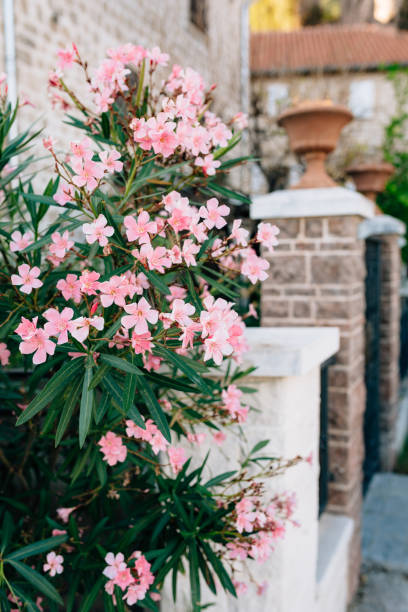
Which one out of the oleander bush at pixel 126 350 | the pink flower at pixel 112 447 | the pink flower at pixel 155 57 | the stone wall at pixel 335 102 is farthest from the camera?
the stone wall at pixel 335 102

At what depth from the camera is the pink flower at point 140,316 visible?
1.26 meters

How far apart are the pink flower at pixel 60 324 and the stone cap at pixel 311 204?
1.91 metres

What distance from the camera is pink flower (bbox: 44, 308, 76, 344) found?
49.5 inches

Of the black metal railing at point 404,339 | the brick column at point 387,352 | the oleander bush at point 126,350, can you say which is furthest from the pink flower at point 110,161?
the black metal railing at point 404,339

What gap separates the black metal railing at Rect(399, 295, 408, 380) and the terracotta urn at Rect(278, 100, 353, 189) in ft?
16.9

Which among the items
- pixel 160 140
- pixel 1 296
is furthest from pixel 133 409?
pixel 160 140

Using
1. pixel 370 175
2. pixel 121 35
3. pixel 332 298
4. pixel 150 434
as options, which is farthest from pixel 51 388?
pixel 121 35

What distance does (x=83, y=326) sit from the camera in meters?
1.27

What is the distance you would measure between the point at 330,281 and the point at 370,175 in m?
2.27

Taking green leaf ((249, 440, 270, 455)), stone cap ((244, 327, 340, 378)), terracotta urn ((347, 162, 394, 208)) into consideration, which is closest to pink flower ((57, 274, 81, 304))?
stone cap ((244, 327, 340, 378))

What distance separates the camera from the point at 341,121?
314 centimetres

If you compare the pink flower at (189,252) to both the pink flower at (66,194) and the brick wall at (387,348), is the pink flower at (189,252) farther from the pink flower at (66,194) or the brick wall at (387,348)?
the brick wall at (387,348)

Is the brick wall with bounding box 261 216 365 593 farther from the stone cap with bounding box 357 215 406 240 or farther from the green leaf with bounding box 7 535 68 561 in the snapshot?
the green leaf with bounding box 7 535 68 561

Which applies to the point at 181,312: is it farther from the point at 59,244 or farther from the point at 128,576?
the point at 128,576
